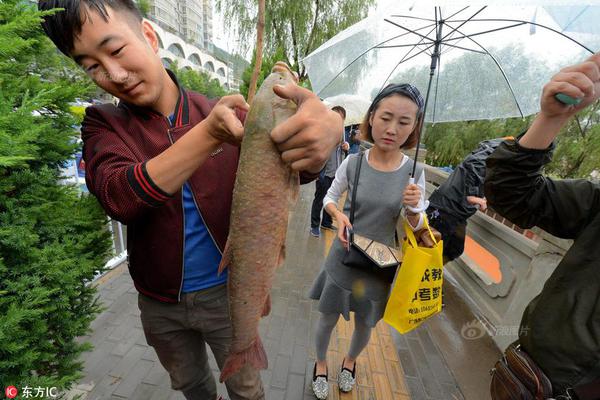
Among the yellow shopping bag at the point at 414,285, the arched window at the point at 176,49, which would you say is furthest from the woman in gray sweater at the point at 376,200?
the arched window at the point at 176,49

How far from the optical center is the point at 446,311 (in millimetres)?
4262

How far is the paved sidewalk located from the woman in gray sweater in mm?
705

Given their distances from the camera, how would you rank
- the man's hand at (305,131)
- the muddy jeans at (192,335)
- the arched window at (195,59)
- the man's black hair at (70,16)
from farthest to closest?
the arched window at (195,59)
the muddy jeans at (192,335)
the man's black hair at (70,16)
the man's hand at (305,131)

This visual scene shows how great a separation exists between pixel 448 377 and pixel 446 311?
1.28m

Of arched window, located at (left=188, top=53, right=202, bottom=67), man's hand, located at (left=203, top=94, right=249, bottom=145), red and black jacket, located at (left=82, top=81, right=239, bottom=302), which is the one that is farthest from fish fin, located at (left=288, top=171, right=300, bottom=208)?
arched window, located at (left=188, top=53, right=202, bottom=67)

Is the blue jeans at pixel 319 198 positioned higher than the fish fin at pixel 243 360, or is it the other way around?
the fish fin at pixel 243 360

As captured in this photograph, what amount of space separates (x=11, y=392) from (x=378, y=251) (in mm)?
2132

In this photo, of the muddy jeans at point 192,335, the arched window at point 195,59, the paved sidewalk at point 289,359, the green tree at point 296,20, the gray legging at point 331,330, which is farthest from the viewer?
the arched window at point 195,59

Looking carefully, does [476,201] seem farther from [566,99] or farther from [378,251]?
[566,99]

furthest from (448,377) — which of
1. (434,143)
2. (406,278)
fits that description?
→ (434,143)

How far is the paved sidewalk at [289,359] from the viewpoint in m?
2.79

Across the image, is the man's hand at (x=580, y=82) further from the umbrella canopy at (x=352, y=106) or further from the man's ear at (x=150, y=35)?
the umbrella canopy at (x=352, y=106)

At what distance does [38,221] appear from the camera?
1.53 metres

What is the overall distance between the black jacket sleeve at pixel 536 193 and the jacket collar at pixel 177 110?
1.67m
